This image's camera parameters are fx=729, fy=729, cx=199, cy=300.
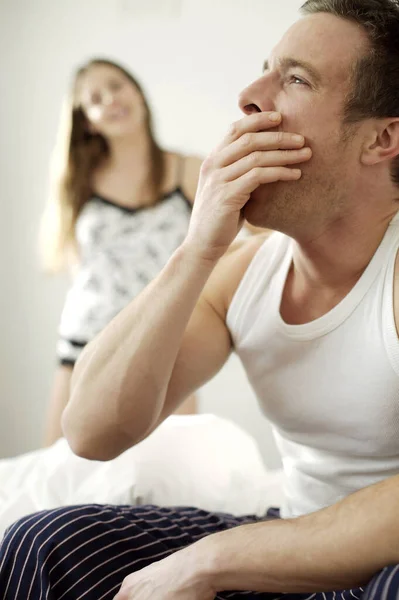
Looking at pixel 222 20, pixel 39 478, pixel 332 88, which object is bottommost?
pixel 39 478

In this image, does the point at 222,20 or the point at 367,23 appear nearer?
the point at 367,23

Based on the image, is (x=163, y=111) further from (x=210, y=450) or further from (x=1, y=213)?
(x=210, y=450)

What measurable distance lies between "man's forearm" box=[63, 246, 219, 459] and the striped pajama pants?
0.12 meters

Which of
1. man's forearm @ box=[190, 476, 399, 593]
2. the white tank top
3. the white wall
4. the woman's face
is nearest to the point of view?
man's forearm @ box=[190, 476, 399, 593]

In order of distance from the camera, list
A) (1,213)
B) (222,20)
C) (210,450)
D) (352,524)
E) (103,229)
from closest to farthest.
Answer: (352,524) < (210,450) < (103,229) < (222,20) < (1,213)

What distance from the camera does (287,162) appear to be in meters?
1.06

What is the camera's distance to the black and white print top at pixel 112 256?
7.61 ft

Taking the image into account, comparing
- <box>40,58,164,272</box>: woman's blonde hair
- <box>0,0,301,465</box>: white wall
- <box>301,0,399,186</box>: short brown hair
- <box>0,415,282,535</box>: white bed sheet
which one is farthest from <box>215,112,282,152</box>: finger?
<box>0,0,301,465</box>: white wall

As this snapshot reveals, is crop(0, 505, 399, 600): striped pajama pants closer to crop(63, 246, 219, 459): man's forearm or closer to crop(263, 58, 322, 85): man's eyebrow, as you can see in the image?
crop(63, 246, 219, 459): man's forearm

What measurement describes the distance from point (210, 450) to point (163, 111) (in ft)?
5.47

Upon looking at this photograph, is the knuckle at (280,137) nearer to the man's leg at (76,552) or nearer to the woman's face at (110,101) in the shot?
the man's leg at (76,552)

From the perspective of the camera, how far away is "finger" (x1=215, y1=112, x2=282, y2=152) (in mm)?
1065

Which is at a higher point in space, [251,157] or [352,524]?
[251,157]

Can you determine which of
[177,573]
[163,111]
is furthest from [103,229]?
[177,573]
